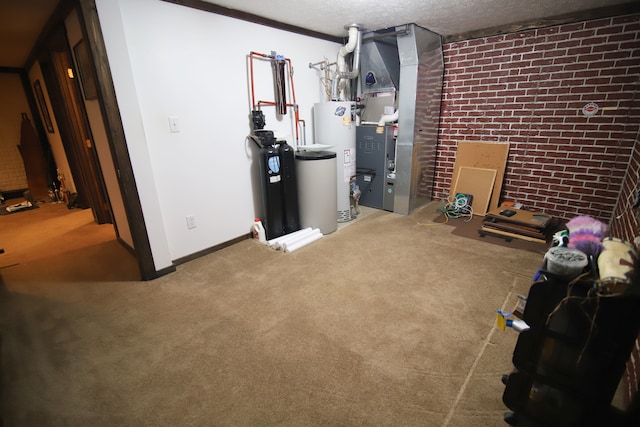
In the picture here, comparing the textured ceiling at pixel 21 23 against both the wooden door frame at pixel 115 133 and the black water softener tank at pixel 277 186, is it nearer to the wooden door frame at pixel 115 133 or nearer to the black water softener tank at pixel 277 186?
the wooden door frame at pixel 115 133

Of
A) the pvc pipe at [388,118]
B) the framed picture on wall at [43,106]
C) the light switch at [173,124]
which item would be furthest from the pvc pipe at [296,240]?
the framed picture on wall at [43,106]

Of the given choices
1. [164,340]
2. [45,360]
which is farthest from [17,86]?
[164,340]

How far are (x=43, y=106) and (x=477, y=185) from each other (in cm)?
642

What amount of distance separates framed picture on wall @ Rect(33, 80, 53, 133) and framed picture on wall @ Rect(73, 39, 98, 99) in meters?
2.66

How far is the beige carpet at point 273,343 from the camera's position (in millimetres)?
1350

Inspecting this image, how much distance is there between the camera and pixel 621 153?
288cm

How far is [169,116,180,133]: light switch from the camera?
7.92 feet

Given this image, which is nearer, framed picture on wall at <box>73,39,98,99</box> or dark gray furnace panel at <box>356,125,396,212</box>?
framed picture on wall at <box>73,39,98,99</box>

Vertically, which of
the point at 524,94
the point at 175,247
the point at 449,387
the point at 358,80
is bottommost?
the point at 449,387

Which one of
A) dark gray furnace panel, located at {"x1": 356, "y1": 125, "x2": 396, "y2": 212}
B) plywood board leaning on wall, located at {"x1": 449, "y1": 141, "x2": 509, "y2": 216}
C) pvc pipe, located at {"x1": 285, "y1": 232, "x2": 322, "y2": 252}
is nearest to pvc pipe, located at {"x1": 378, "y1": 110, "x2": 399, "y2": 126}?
dark gray furnace panel, located at {"x1": 356, "y1": 125, "x2": 396, "y2": 212}

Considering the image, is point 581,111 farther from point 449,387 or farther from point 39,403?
point 39,403

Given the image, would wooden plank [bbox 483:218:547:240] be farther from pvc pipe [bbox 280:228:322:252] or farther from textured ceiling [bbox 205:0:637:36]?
textured ceiling [bbox 205:0:637:36]

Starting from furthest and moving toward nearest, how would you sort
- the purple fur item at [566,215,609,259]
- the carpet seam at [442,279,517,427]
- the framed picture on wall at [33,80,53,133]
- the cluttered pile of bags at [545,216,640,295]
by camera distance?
the framed picture on wall at [33,80,53,133]
the carpet seam at [442,279,517,427]
the purple fur item at [566,215,609,259]
the cluttered pile of bags at [545,216,640,295]

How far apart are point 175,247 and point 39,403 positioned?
137cm
